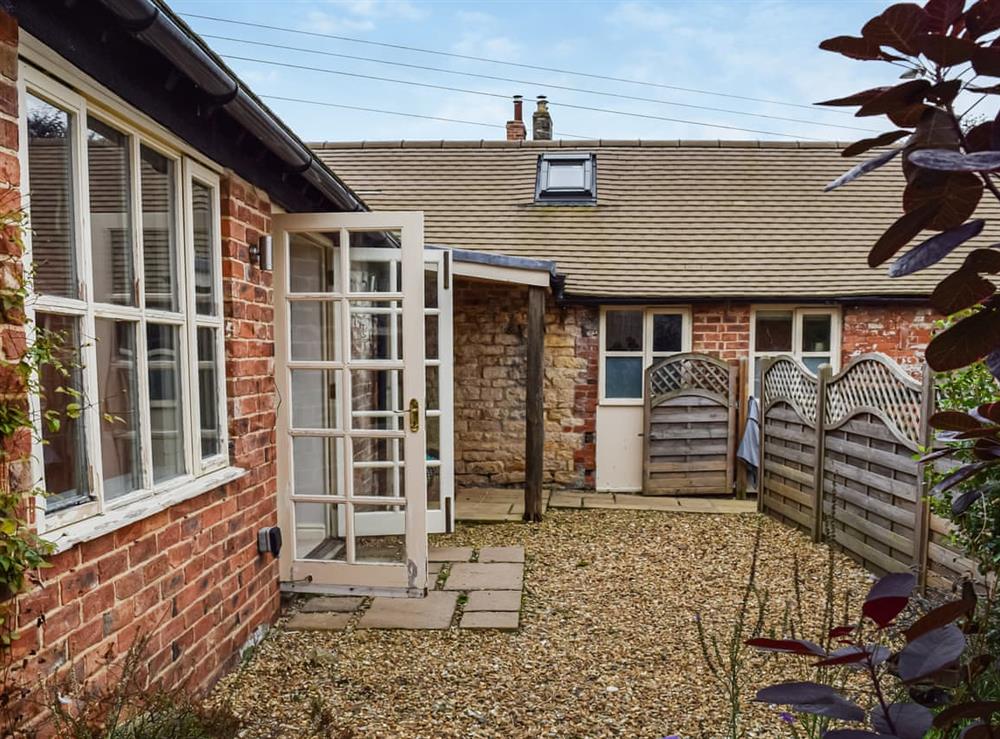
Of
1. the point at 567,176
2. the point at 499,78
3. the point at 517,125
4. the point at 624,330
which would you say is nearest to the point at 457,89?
the point at 499,78

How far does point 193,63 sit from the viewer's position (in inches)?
97.0

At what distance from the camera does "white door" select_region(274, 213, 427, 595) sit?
4.11 metres

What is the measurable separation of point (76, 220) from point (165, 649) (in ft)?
5.38

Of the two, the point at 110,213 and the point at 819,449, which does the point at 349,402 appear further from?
the point at 819,449

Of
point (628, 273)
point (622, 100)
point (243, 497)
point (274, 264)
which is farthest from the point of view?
point (622, 100)

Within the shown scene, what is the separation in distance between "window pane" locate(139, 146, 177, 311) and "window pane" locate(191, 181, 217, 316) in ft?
0.63

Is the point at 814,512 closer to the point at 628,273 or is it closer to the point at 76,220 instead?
the point at 628,273

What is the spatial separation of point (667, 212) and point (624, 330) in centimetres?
231

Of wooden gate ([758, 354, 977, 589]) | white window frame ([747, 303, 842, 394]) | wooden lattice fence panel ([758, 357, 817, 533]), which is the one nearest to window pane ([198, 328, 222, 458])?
wooden gate ([758, 354, 977, 589])

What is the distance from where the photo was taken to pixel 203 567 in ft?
10.1

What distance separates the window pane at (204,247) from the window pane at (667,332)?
5924 mm

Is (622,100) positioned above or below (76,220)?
above

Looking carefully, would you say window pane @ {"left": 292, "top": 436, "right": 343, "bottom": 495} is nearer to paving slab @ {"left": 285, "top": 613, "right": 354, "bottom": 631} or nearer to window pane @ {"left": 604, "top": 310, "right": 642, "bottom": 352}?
paving slab @ {"left": 285, "top": 613, "right": 354, "bottom": 631}

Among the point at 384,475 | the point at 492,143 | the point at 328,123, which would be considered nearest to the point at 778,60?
the point at 492,143
